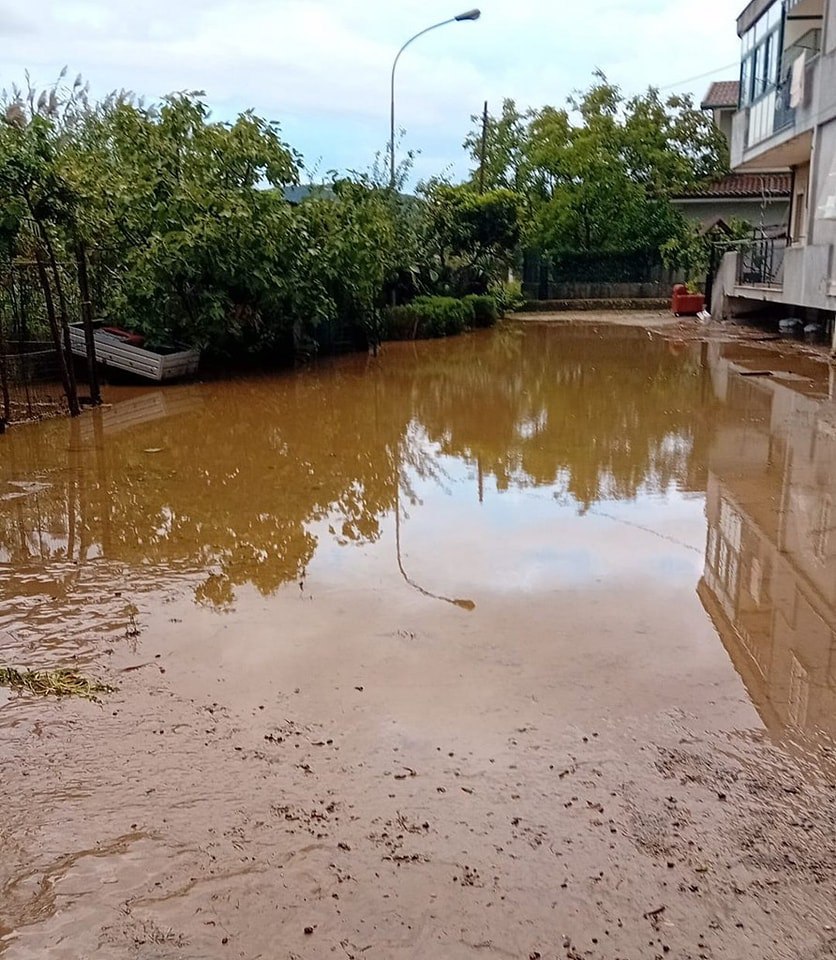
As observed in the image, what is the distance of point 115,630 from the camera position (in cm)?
541

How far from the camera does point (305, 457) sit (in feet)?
33.2

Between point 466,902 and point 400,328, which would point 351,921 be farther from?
point 400,328

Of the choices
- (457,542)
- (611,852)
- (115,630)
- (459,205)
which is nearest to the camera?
(611,852)

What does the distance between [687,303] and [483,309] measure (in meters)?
6.84

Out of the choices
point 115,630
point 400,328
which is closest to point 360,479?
point 115,630

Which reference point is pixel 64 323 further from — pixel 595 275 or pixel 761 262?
pixel 595 275

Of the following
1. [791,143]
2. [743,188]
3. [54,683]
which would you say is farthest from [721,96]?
[54,683]

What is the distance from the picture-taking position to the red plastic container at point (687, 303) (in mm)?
29188

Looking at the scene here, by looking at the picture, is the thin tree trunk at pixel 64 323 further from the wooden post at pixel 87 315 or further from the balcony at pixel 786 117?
the balcony at pixel 786 117

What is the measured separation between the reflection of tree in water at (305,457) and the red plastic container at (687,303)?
12.7 meters

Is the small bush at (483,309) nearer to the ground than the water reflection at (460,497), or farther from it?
farther from it

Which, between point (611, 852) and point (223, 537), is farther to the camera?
point (223, 537)

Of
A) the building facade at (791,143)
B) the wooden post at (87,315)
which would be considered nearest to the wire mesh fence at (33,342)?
the wooden post at (87,315)

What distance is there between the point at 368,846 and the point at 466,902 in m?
0.46
